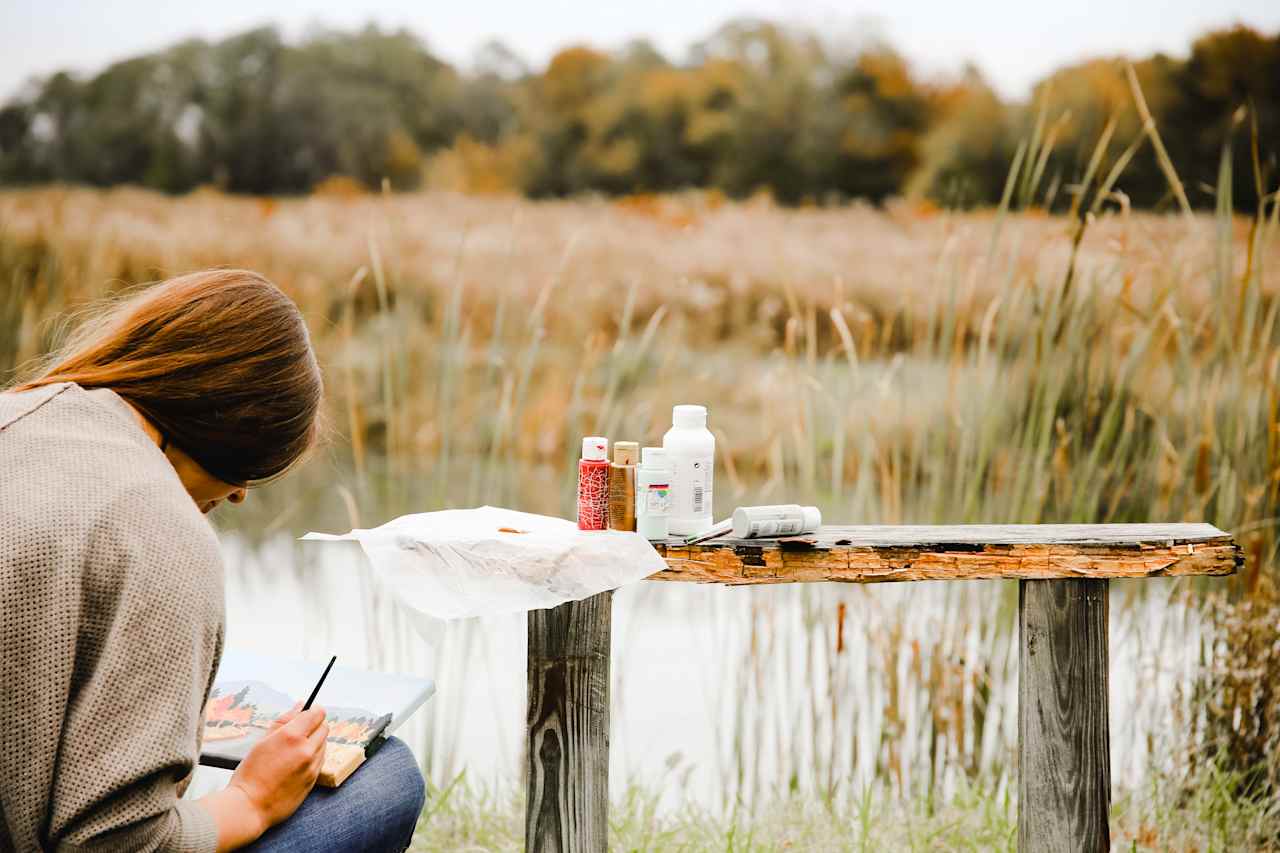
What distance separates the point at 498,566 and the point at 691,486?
0.27m

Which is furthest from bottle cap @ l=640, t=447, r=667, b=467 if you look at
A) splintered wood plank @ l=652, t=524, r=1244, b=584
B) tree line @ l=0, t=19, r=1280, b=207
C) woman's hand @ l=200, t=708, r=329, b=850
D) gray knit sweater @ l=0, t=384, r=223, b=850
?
tree line @ l=0, t=19, r=1280, b=207

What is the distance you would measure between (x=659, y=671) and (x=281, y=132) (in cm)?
194

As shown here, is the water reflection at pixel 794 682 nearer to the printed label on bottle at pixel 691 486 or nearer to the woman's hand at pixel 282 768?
the printed label on bottle at pixel 691 486

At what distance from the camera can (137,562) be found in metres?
0.83

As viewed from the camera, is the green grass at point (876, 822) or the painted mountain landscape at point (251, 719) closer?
the painted mountain landscape at point (251, 719)

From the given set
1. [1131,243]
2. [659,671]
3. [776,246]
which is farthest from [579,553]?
[1131,243]

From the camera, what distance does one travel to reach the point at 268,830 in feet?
3.39

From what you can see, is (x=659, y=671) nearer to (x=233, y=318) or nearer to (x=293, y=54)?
(x=233, y=318)

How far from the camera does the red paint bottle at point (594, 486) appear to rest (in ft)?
4.57

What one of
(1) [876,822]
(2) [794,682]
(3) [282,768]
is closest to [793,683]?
(2) [794,682]

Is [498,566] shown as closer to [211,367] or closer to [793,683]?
[211,367]

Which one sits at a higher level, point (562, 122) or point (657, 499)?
point (562, 122)

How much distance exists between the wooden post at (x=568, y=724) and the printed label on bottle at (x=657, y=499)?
0.44 ft

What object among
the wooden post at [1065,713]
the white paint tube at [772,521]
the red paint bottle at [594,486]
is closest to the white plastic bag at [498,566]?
the red paint bottle at [594,486]
